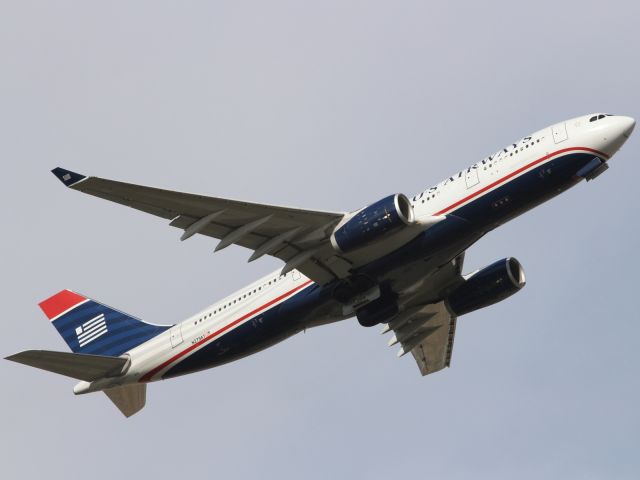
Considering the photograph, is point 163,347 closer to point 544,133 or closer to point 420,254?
point 420,254

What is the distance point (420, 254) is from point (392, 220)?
261 cm

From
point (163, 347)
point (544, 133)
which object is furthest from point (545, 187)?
point (163, 347)

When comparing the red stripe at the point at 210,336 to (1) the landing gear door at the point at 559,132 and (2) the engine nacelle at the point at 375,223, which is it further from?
(1) the landing gear door at the point at 559,132

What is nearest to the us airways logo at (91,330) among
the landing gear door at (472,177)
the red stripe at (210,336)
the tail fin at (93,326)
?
the tail fin at (93,326)

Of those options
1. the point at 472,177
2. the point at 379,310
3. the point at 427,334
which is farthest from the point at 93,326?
the point at 472,177

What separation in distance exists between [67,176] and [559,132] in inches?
682

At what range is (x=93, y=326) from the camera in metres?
51.2

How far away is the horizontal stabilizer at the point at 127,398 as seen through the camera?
49.2 meters

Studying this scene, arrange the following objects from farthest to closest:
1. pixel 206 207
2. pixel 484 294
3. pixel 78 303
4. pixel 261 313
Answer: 1. pixel 78 303
2. pixel 484 294
3. pixel 261 313
4. pixel 206 207

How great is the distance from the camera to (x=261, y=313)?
45344 mm

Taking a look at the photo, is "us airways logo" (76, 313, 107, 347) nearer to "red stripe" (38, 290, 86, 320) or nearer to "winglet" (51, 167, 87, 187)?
"red stripe" (38, 290, 86, 320)

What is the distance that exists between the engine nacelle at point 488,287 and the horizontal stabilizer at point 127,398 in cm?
1355

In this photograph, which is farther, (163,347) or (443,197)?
(163,347)

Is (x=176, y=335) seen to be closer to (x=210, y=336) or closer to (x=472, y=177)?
(x=210, y=336)
